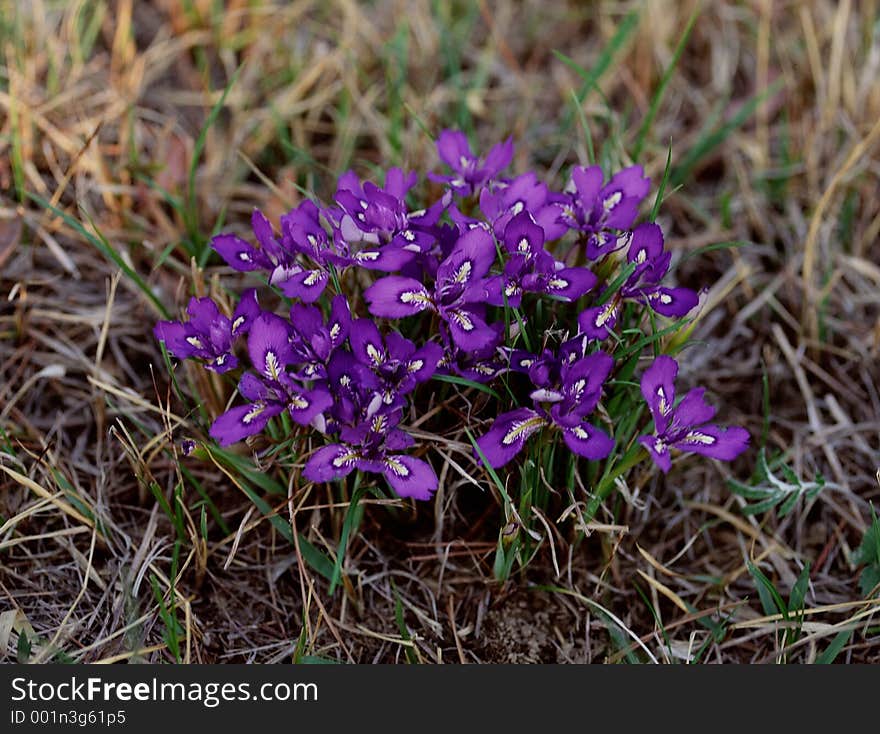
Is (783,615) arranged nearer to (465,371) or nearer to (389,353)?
(465,371)

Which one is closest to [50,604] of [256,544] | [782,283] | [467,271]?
[256,544]

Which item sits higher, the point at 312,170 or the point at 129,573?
the point at 312,170

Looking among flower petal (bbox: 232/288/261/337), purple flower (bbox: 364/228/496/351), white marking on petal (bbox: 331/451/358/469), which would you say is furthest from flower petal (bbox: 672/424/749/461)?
flower petal (bbox: 232/288/261/337)

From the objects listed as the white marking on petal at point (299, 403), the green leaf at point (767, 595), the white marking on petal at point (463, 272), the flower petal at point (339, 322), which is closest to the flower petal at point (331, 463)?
the white marking on petal at point (299, 403)

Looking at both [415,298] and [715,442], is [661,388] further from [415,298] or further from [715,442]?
[415,298]

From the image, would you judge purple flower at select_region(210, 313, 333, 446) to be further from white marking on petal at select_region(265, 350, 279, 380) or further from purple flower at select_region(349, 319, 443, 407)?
purple flower at select_region(349, 319, 443, 407)

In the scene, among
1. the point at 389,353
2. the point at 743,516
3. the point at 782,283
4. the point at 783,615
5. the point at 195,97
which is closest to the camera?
the point at 389,353

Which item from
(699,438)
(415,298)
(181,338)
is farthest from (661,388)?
(181,338)

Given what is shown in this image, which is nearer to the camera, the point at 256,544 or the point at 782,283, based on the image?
the point at 256,544
